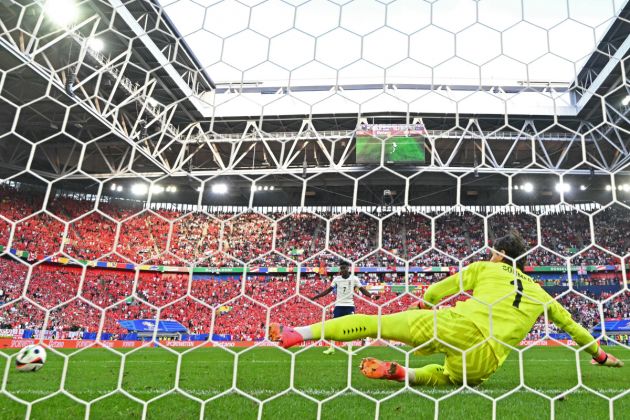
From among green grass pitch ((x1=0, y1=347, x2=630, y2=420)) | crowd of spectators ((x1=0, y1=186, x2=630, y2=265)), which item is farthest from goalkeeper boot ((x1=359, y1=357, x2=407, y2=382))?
crowd of spectators ((x1=0, y1=186, x2=630, y2=265))

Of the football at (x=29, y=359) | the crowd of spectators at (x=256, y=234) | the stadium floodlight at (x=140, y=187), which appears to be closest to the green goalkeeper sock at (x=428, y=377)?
the football at (x=29, y=359)

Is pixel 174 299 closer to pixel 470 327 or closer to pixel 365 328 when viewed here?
pixel 365 328

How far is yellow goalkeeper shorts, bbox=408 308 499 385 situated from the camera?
2.21 meters

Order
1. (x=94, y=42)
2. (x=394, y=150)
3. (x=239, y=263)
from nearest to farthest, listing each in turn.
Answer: (x=94, y=42) → (x=394, y=150) → (x=239, y=263)

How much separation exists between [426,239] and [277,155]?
5.57 m

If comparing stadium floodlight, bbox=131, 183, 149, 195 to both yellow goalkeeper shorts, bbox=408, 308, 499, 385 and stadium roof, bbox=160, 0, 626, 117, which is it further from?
yellow goalkeeper shorts, bbox=408, 308, 499, 385

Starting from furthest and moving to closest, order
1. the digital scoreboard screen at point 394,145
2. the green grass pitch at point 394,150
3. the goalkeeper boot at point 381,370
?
the green grass pitch at point 394,150 → the digital scoreboard screen at point 394,145 → the goalkeeper boot at point 381,370

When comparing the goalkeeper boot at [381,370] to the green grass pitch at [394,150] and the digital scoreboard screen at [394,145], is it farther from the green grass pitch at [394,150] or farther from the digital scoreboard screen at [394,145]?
the green grass pitch at [394,150]

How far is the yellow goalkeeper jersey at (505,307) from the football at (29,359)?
10.7 ft

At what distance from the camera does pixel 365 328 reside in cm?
220

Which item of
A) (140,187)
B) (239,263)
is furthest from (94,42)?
(140,187)

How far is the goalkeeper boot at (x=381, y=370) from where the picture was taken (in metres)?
2.33

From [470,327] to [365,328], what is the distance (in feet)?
1.81

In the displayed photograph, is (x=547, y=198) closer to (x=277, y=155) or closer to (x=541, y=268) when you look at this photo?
(x=541, y=268)
